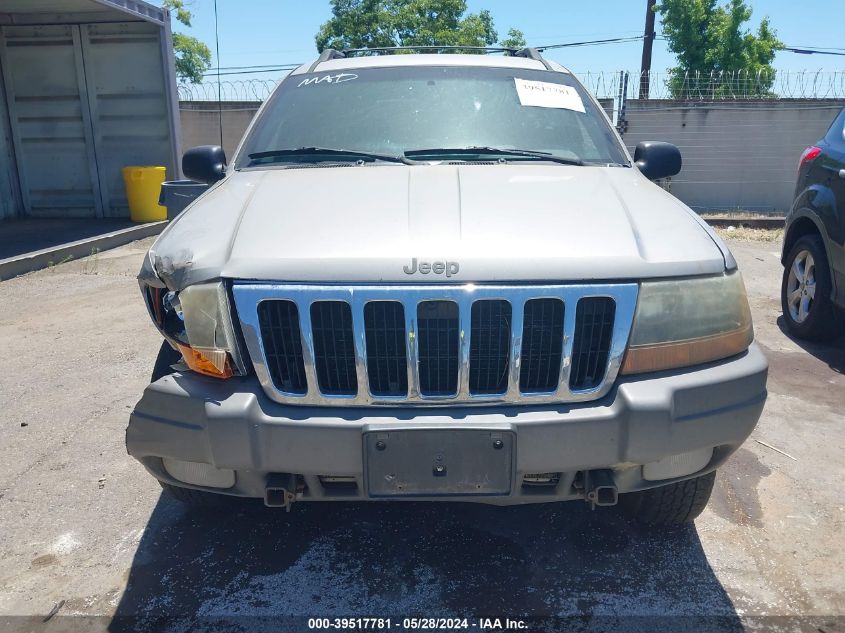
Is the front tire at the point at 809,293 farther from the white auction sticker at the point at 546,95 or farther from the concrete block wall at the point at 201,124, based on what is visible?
the concrete block wall at the point at 201,124

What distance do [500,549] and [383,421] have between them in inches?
38.8

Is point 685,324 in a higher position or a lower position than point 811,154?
lower

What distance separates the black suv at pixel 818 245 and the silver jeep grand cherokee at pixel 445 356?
119 inches

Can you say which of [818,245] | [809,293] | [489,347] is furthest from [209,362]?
[809,293]

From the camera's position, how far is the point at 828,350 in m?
5.29

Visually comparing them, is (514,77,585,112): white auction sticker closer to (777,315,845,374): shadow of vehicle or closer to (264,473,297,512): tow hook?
(264,473,297,512): tow hook

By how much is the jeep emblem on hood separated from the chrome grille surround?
5 centimetres

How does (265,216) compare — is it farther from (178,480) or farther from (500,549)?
(500,549)

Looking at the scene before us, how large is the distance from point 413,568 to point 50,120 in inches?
469

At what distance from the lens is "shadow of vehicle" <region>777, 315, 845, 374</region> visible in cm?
496

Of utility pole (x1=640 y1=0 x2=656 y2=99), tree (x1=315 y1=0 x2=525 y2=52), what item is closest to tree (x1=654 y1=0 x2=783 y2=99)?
utility pole (x1=640 y1=0 x2=656 y2=99)

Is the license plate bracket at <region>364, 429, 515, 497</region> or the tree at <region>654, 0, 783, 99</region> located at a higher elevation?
the tree at <region>654, 0, 783, 99</region>

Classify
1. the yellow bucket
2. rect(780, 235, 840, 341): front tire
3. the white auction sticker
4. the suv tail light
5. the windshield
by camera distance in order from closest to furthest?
the windshield, the white auction sticker, rect(780, 235, 840, 341): front tire, the suv tail light, the yellow bucket

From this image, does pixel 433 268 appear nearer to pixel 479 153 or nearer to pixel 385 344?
pixel 385 344
